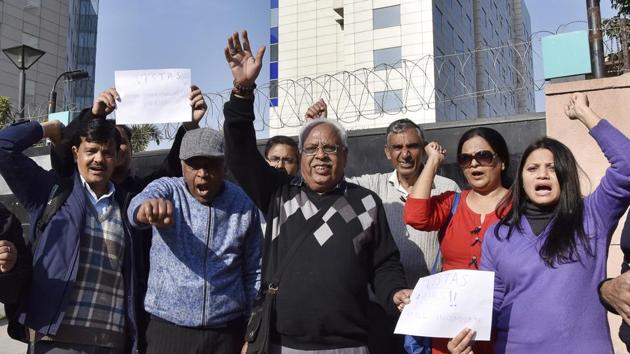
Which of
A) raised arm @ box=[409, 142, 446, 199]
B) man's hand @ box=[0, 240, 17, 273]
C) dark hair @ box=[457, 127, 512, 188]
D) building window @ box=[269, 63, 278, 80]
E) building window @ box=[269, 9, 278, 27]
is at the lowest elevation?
man's hand @ box=[0, 240, 17, 273]

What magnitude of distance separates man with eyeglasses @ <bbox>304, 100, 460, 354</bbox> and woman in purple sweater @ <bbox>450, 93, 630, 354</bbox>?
748 millimetres

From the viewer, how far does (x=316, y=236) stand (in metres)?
2.47

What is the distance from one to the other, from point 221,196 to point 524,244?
5.11ft

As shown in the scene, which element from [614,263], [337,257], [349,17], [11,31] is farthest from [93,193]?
[11,31]

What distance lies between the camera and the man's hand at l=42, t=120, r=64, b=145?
287 cm

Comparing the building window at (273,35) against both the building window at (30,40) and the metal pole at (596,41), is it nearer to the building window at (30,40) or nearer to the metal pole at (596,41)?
the building window at (30,40)

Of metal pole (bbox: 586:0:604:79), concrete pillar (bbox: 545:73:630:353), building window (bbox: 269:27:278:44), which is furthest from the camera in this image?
building window (bbox: 269:27:278:44)

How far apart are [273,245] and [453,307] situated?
0.92m

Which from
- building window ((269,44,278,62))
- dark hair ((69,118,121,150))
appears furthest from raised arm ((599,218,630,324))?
building window ((269,44,278,62))

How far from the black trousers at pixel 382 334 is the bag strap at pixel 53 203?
178 cm

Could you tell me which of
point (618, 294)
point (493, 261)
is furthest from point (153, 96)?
point (618, 294)

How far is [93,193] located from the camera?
2797mm

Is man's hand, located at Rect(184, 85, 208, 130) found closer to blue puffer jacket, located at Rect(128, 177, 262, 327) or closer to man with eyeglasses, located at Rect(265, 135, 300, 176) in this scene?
blue puffer jacket, located at Rect(128, 177, 262, 327)

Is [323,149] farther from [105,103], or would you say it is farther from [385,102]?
[385,102]
